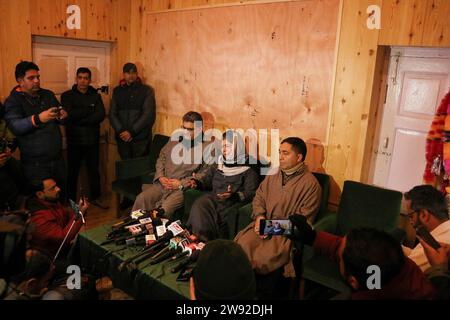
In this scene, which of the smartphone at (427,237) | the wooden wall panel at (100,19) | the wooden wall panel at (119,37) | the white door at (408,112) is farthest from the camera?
the wooden wall panel at (119,37)

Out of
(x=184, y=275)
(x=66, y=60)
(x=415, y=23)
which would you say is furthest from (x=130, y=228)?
(x=66, y=60)

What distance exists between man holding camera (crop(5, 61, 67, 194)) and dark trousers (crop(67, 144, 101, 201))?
577 millimetres

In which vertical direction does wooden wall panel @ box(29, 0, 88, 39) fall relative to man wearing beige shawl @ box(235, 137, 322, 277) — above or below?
above

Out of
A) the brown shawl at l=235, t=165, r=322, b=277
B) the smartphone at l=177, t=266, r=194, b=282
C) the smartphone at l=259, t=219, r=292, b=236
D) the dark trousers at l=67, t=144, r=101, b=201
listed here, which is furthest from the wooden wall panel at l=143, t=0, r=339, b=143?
the smartphone at l=177, t=266, r=194, b=282

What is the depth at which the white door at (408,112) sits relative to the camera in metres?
3.08

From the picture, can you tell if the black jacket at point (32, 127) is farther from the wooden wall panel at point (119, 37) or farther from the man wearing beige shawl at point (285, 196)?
the man wearing beige shawl at point (285, 196)

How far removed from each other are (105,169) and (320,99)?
9.83 feet

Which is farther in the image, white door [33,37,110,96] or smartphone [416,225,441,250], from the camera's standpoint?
white door [33,37,110,96]

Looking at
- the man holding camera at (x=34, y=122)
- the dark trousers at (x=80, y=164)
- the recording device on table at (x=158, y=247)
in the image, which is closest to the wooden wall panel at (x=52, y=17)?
the man holding camera at (x=34, y=122)

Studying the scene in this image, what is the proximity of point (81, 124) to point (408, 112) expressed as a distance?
321cm

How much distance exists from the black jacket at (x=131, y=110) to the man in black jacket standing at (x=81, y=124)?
0.19 meters

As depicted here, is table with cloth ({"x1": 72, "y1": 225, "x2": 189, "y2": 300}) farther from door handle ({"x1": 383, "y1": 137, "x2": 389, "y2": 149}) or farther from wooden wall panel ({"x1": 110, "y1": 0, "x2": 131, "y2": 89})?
wooden wall panel ({"x1": 110, "y1": 0, "x2": 131, "y2": 89})

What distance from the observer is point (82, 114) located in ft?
14.2

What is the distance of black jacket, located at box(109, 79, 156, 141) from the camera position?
4.62 m
